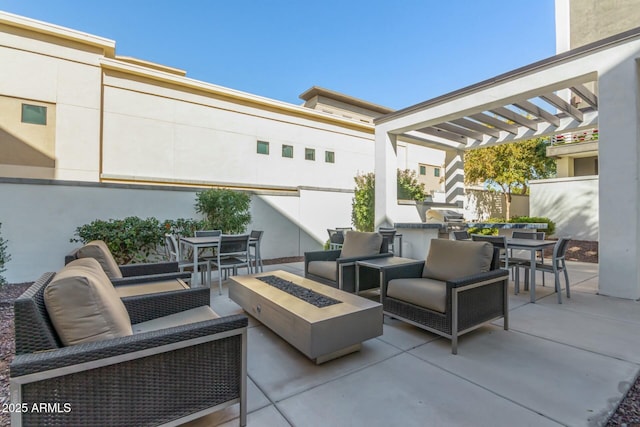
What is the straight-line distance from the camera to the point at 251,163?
11.1 m

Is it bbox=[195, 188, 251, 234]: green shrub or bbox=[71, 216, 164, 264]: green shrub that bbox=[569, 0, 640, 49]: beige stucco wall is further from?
bbox=[71, 216, 164, 264]: green shrub

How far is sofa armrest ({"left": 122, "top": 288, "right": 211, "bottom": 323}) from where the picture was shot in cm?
235

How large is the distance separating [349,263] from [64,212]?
5.66 m

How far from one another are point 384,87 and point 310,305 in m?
13.9

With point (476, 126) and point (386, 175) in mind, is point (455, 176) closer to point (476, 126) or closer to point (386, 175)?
point (476, 126)

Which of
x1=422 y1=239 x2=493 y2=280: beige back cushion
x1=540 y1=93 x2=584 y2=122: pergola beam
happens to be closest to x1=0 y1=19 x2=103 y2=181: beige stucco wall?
x1=422 y1=239 x2=493 y2=280: beige back cushion

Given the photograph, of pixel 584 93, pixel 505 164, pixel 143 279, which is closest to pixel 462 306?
pixel 143 279

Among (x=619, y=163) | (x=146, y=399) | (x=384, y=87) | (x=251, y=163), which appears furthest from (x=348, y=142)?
(x=146, y=399)

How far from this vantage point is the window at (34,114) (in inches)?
314

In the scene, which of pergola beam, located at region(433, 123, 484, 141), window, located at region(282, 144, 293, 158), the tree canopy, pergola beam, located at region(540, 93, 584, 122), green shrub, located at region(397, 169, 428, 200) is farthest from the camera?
the tree canopy

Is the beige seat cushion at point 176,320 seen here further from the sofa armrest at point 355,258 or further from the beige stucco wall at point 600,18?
the beige stucco wall at point 600,18

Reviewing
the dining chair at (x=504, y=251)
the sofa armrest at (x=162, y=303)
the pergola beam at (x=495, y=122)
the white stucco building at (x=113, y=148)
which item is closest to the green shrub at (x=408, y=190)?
the white stucco building at (x=113, y=148)

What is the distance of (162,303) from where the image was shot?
2.48 meters

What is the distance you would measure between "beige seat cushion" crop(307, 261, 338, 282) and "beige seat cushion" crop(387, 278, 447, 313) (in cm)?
100
